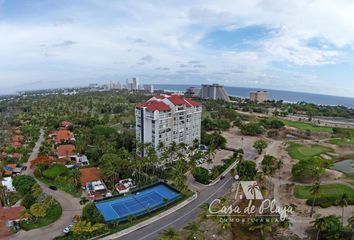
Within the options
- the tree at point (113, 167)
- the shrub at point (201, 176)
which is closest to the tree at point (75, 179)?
the tree at point (113, 167)

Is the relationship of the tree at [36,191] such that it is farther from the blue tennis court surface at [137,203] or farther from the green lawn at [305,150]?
the green lawn at [305,150]

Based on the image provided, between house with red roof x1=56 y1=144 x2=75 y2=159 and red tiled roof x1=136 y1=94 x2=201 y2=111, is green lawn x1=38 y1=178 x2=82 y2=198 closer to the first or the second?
house with red roof x1=56 y1=144 x2=75 y2=159

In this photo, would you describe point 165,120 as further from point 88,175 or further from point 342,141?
point 342,141

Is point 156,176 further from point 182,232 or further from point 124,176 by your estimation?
point 182,232

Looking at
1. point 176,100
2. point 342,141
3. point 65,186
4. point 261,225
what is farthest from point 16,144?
point 342,141

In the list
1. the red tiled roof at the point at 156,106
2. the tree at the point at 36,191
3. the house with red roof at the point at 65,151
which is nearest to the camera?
the tree at the point at 36,191

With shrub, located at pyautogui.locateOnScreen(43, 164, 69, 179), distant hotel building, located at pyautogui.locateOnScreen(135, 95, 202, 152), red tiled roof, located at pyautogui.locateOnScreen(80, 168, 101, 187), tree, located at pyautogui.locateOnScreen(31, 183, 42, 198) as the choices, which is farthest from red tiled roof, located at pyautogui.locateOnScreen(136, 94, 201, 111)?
tree, located at pyautogui.locateOnScreen(31, 183, 42, 198)
